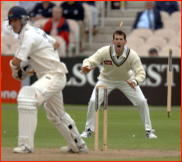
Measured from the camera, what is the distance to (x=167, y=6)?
1642 centimetres

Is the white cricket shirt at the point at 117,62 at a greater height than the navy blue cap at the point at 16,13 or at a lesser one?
lesser

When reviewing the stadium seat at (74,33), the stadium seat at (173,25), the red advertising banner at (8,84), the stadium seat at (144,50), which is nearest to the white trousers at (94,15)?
the stadium seat at (74,33)

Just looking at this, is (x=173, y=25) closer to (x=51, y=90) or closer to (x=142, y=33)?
(x=142, y=33)

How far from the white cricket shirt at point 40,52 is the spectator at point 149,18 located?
9.99 metres

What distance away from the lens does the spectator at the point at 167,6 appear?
1628cm

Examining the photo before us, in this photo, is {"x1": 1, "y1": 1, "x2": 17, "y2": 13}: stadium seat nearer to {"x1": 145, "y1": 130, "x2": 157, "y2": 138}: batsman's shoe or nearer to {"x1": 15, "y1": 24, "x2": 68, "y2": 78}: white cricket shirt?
{"x1": 145, "y1": 130, "x2": 157, "y2": 138}: batsman's shoe

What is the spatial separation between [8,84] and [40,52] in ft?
30.3

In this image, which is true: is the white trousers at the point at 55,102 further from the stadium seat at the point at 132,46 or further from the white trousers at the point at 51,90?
the stadium seat at the point at 132,46

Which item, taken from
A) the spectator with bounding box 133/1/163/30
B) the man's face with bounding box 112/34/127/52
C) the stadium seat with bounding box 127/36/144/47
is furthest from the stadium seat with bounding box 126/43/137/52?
the man's face with bounding box 112/34/127/52

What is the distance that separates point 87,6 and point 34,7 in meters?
2.34

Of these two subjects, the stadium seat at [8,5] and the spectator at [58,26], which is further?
the stadium seat at [8,5]

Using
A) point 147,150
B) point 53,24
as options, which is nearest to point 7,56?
point 53,24

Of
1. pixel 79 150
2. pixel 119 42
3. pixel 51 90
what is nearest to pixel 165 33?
pixel 119 42

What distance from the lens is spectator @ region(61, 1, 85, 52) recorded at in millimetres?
16297
